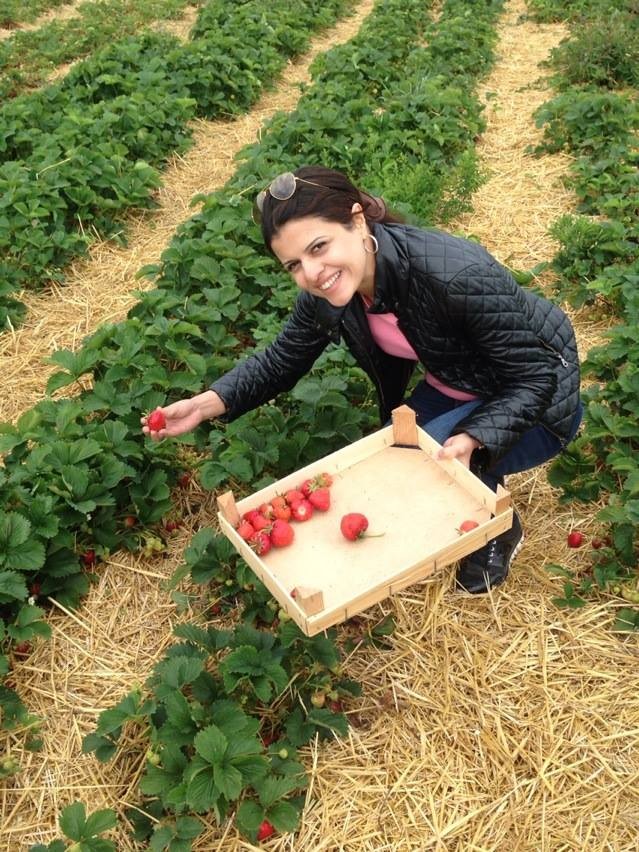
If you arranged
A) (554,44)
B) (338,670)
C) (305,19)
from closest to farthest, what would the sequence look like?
(338,670) < (554,44) < (305,19)

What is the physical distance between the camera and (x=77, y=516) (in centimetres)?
358

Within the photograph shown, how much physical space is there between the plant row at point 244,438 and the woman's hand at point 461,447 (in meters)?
0.82

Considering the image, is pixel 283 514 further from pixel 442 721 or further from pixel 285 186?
pixel 285 186

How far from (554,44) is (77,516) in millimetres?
10947

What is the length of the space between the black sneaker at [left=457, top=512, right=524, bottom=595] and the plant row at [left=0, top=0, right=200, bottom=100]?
31.4 feet

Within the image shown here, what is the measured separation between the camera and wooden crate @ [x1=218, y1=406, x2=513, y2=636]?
8.25 ft

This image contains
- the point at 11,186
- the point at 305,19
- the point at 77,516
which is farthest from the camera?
the point at 305,19

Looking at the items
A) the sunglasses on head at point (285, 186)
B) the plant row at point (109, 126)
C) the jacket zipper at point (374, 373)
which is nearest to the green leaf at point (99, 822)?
the jacket zipper at point (374, 373)

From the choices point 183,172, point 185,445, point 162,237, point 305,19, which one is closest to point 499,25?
point 305,19

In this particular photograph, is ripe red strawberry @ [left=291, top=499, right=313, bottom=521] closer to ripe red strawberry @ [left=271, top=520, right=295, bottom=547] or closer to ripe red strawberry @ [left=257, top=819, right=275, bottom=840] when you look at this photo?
ripe red strawberry @ [left=271, top=520, right=295, bottom=547]

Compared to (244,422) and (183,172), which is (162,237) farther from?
(244,422)

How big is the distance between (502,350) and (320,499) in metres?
0.87

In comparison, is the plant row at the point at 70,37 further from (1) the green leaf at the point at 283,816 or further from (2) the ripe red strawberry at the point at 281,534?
(1) the green leaf at the point at 283,816

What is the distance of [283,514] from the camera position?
2850 mm
